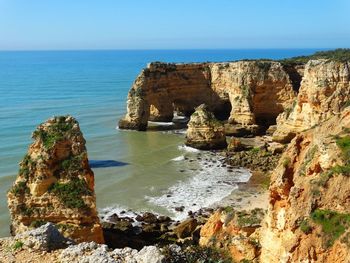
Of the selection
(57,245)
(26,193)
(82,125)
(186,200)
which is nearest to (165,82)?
(82,125)

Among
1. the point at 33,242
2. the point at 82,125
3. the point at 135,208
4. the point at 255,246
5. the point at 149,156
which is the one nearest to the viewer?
the point at 33,242

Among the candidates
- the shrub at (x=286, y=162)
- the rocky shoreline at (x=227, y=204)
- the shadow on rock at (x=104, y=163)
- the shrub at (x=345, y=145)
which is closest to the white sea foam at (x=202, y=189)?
the rocky shoreline at (x=227, y=204)

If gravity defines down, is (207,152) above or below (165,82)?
below

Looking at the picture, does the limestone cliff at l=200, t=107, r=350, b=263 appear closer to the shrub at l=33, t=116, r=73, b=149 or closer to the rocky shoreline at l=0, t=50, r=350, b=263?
the rocky shoreline at l=0, t=50, r=350, b=263

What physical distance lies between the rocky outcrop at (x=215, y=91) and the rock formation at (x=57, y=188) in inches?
1285

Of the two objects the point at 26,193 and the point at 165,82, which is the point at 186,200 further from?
the point at 165,82

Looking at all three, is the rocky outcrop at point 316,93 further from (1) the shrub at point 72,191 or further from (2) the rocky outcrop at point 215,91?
(1) the shrub at point 72,191

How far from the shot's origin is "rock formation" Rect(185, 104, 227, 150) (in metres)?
48.0

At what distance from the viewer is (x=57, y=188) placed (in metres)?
23.1

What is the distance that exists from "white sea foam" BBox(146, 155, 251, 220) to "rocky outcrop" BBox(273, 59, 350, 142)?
7159 millimetres

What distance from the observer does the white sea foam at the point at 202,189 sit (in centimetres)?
3309

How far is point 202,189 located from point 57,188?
50.4 ft

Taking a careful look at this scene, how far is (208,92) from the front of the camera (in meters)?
62.7

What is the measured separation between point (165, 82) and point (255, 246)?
4415cm
